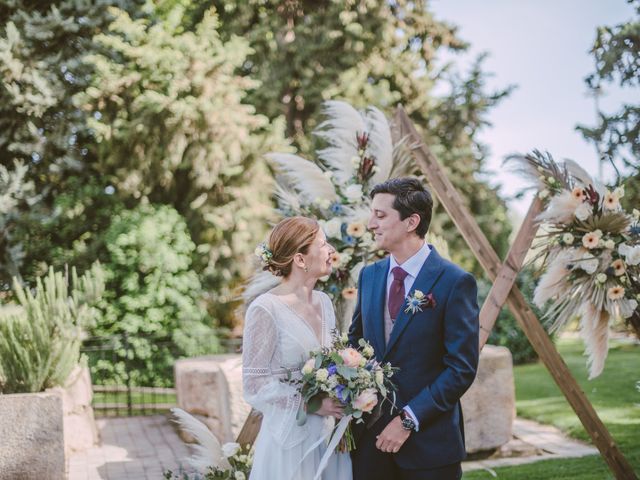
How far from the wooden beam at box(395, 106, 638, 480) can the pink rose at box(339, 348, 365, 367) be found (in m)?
2.47

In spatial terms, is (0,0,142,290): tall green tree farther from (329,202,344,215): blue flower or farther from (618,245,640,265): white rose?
(618,245,640,265): white rose

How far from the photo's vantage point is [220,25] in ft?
49.9

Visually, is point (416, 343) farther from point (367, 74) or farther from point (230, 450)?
point (367, 74)

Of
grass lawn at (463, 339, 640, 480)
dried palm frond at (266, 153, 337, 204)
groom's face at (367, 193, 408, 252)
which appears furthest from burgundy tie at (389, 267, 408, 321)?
grass lawn at (463, 339, 640, 480)

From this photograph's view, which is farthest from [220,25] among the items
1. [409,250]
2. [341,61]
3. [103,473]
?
[409,250]

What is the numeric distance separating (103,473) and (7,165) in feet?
28.9

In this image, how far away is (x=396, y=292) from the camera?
3.15 metres

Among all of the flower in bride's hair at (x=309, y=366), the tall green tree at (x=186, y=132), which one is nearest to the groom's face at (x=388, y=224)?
the flower in bride's hair at (x=309, y=366)

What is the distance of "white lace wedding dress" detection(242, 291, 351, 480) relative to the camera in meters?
3.10

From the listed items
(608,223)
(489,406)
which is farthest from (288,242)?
(489,406)

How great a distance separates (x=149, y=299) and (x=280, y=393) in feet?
33.2

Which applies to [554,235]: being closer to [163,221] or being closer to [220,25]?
[163,221]

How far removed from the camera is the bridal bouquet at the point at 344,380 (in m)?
2.87

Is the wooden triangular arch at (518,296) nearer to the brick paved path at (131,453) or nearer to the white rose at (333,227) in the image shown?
the white rose at (333,227)
